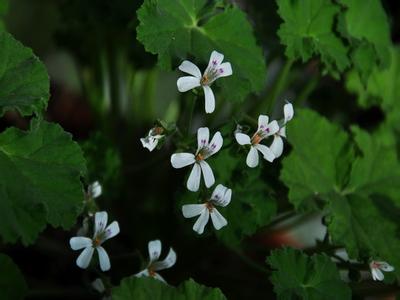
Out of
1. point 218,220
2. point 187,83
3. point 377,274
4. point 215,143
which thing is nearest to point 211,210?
point 218,220

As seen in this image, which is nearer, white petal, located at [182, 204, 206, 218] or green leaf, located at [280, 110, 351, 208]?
white petal, located at [182, 204, 206, 218]

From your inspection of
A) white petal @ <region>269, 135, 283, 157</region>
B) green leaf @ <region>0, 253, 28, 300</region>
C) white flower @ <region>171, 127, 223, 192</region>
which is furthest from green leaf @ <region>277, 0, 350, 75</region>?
green leaf @ <region>0, 253, 28, 300</region>

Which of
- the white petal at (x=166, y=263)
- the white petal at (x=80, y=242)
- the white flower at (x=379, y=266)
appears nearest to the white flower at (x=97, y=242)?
the white petal at (x=80, y=242)

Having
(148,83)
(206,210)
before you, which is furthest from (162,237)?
(206,210)

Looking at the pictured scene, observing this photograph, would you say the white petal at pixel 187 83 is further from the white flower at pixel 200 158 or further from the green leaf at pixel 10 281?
the green leaf at pixel 10 281

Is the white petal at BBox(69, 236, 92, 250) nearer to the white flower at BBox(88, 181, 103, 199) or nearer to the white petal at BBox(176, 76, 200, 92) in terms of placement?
the white flower at BBox(88, 181, 103, 199)

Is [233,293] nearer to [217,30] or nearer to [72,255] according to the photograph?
[72,255]

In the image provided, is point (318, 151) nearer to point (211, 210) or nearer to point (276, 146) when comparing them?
point (276, 146)
